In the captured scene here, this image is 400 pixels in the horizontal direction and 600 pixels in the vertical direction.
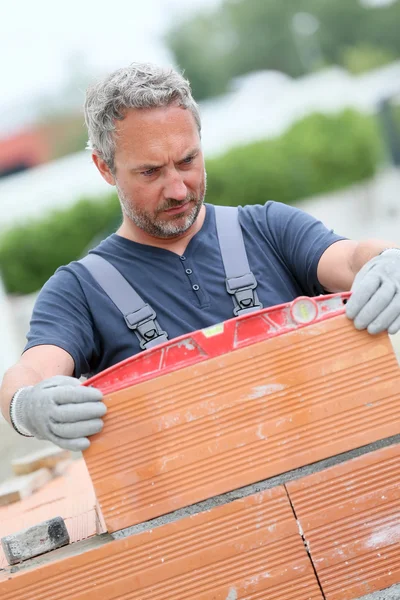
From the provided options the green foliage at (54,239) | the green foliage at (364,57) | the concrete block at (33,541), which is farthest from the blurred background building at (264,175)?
the green foliage at (364,57)

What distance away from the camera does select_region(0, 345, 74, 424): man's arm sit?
2441mm

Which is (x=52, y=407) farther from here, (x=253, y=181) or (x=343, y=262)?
(x=253, y=181)

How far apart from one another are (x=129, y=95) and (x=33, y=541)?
1.42 meters

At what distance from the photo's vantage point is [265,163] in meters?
19.7

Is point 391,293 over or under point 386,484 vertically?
over

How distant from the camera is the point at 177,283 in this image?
296 centimetres

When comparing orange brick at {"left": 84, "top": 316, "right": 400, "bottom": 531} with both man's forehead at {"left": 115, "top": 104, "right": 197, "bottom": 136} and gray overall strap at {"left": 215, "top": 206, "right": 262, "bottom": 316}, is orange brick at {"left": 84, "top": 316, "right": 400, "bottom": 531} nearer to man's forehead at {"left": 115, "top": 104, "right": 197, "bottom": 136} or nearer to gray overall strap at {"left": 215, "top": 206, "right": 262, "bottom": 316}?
gray overall strap at {"left": 215, "top": 206, "right": 262, "bottom": 316}

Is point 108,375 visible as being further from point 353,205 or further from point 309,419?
point 353,205

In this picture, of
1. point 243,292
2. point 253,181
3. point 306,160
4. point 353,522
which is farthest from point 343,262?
point 306,160

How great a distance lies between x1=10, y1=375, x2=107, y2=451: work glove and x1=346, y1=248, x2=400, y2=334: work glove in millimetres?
632

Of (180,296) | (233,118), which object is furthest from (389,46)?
(180,296)

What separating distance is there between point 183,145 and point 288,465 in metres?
1.18

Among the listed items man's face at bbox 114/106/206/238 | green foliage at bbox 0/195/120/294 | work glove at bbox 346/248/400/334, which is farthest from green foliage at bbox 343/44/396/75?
work glove at bbox 346/248/400/334

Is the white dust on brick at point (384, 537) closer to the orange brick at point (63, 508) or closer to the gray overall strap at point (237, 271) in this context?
the orange brick at point (63, 508)
